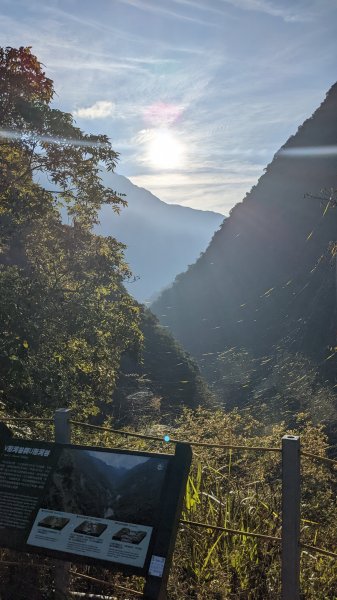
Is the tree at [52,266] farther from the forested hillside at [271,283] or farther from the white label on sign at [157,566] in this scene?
the forested hillside at [271,283]

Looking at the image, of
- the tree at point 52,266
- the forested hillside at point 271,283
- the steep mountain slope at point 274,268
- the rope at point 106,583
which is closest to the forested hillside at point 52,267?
the tree at point 52,266

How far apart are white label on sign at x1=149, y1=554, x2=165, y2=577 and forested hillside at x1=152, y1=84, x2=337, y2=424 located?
46.7 metres

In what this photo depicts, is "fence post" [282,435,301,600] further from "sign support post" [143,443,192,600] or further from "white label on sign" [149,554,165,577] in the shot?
"white label on sign" [149,554,165,577]

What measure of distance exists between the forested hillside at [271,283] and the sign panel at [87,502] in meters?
46.3

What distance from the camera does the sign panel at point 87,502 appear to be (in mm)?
3043

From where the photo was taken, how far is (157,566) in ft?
A: 9.52

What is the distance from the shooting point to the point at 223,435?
9461 millimetres

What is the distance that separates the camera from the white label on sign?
2.88 metres

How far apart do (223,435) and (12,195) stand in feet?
19.5

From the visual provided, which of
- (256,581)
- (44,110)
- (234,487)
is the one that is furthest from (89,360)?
(256,581)

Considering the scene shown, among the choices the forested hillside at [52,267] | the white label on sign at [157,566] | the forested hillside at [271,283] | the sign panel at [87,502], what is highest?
the forested hillside at [271,283]

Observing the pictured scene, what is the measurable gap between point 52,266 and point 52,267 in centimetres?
3

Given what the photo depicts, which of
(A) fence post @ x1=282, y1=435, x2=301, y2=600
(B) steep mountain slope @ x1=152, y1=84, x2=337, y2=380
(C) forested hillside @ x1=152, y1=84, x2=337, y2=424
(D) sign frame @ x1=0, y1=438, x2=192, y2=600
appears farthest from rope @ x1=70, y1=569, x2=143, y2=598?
(B) steep mountain slope @ x1=152, y1=84, x2=337, y2=380

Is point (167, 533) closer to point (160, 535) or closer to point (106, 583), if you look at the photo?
point (160, 535)
